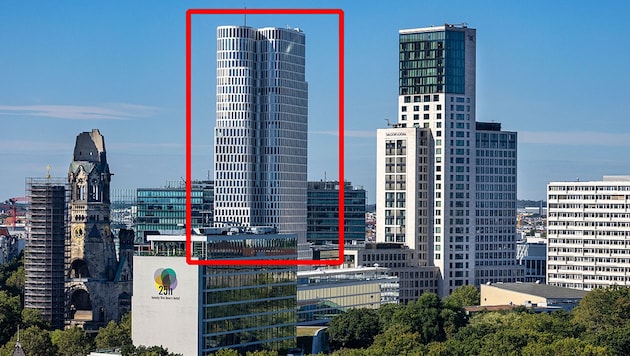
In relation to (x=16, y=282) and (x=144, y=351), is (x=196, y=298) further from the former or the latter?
(x=16, y=282)

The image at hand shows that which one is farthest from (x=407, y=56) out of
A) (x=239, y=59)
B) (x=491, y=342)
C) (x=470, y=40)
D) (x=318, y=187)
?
(x=491, y=342)

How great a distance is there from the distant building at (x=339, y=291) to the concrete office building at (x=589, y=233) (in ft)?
74.6

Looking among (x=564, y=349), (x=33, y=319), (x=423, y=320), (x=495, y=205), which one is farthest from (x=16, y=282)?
(x=564, y=349)

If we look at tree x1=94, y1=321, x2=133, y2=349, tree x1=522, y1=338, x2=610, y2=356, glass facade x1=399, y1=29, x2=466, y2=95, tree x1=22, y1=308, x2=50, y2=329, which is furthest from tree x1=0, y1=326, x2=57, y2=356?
glass facade x1=399, y1=29, x2=466, y2=95

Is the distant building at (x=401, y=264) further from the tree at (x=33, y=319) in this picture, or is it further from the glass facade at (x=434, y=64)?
the tree at (x=33, y=319)

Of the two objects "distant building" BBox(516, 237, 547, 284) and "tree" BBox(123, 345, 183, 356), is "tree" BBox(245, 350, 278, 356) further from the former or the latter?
"distant building" BBox(516, 237, 547, 284)

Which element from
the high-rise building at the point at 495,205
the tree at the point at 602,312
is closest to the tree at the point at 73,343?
the tree at the point at 602,312

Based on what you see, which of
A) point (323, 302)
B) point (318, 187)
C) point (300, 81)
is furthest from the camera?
point (318, 187)

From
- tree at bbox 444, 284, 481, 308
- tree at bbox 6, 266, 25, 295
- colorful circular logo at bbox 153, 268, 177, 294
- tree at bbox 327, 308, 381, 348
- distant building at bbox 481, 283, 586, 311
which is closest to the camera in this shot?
colorful circular logo at bbox 153, 268, 177, 294

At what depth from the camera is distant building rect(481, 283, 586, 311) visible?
130375 mm

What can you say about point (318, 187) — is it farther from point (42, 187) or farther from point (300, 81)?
point (42, 187)

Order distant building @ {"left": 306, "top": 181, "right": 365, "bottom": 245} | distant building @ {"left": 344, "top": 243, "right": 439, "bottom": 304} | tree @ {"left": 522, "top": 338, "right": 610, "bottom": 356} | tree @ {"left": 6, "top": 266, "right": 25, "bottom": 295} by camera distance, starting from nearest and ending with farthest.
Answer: tree @ {"left": 522, "top": 338, "right": 610, "bottom": 356} → distant building @ {"left": 344, "top": 243, "right": 439, "bottom": 304} → tree @ {"left": 6, "top": 266, "right": 25, "bottom": 295} → distant building @ {"left": 306, "top": 181, "right": 365, "bottom": 245}

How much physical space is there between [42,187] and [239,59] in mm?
29922

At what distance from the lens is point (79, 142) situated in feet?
461
